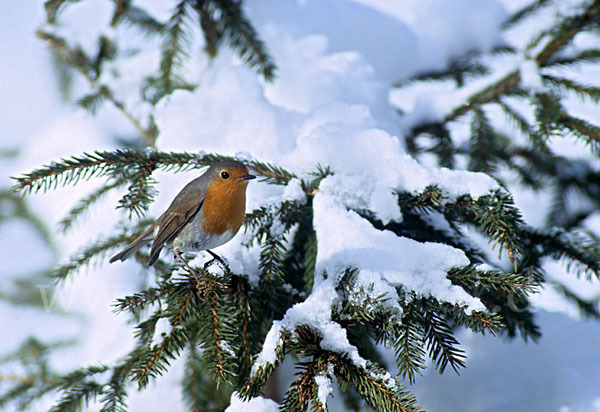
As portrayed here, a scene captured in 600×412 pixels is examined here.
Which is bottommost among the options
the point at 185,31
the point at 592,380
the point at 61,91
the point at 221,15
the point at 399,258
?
the point at 592,380

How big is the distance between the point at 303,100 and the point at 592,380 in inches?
73.0

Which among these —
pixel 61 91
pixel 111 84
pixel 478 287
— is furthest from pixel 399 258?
pixel 61 91

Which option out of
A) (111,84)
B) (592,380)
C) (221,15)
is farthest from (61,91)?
(592,380)

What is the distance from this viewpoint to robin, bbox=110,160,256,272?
1.30 meters

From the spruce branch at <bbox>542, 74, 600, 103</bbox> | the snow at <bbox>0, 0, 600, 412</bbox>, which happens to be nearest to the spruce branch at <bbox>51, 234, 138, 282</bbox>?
the snow at <bbox>0, 0, 600, 412</bbox>

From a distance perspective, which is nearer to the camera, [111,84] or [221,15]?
[221,15]

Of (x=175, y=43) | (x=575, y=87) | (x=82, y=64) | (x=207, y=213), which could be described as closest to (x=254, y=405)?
(x=207, y=213)

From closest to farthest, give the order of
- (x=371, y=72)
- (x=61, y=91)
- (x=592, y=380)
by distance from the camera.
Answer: (x=592, y=380) → (x=371, y=72) → (x=61, y=91)

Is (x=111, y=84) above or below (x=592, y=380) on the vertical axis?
above

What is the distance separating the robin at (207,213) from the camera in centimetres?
130

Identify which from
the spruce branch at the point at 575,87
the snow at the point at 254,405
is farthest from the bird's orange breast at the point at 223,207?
the spruce branch at the point at 575,87

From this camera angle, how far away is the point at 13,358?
2453 millimetres

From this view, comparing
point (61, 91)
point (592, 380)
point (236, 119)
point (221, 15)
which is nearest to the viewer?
point (592, 380)

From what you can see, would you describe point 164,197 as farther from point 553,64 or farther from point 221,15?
point 553,64
